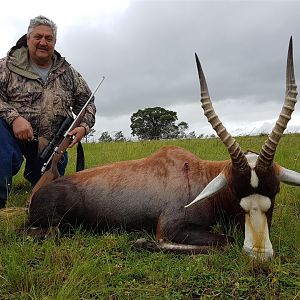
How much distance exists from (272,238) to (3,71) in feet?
13.9

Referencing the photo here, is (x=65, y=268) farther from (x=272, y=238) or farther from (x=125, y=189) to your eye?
(x=272, y=238)

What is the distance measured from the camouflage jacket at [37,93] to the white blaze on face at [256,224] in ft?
10.9

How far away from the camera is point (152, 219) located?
5.09 m

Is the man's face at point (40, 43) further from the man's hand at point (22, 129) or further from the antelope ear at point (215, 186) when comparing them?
the antelope ear at point (215, 186)

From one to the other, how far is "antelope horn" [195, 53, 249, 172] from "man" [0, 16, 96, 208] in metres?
2.64

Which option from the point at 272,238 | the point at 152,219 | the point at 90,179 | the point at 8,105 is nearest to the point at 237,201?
the point at 272,238

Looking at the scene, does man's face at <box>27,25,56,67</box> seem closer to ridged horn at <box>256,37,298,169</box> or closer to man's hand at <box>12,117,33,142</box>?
man's hand at <box>12,117,33,142</box>

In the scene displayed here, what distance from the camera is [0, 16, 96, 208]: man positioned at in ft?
21.3

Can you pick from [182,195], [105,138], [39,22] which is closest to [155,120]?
[105,138]

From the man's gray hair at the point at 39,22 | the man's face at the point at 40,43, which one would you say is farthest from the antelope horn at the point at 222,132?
the man's gray hair at the point at 39,22

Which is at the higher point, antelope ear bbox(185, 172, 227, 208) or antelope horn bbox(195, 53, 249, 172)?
antelope horn bbox(195, 53, 249, 172)

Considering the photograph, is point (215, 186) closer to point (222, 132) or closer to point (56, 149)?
point (222, 132)

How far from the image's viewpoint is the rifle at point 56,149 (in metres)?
5.86

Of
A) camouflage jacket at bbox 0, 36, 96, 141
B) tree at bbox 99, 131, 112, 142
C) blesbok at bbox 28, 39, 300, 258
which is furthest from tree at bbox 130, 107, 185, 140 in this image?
blesbok at bbox 28, 39, 300, 258
